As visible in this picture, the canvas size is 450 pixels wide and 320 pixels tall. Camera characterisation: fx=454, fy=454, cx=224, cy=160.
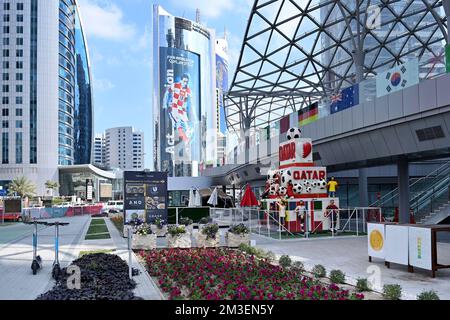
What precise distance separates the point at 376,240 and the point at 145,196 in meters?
14.1

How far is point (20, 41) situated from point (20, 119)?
19229 mm

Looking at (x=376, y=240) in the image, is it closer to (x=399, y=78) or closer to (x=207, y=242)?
(x=207, y=242)

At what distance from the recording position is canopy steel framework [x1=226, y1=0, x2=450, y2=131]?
4825cm

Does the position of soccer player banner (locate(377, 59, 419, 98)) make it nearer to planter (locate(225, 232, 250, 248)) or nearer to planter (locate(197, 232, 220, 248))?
planter (locate(225, 232, 250, 248))

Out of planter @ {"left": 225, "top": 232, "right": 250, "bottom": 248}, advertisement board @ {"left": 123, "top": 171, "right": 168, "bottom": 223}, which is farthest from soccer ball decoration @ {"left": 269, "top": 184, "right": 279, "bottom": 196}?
planter @ {"left": 225, "top": 232, "right": 250, "bottom": 248}

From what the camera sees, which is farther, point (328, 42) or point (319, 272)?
point (328, 42)

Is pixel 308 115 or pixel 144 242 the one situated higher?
pixel 308 115

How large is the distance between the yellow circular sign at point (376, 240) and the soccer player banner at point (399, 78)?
7.30 meters

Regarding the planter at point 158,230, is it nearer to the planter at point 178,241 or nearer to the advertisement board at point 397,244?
the planter at point 178,241

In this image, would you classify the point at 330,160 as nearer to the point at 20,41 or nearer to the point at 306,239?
the point at 306,239

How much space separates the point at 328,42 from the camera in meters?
64.8

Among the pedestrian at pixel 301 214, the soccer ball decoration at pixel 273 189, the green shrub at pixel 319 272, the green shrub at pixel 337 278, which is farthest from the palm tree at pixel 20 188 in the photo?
the green shrub at pixel 337 278

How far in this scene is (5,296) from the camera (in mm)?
11266

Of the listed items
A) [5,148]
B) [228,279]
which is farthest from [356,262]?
[5,148]
